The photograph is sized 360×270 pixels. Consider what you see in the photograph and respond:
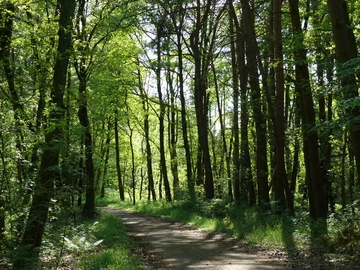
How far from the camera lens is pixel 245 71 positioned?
61.4ft

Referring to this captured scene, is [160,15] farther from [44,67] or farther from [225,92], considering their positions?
[44,67]

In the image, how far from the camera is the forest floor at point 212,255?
26.5 ft

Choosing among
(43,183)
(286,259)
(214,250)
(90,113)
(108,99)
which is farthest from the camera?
(90,113)

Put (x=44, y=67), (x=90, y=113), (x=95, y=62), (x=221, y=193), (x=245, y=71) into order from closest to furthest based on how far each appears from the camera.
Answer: (x=44, y=67)
(x=95, y=62)
(x=245, y=71)
(x=90, y=113)
(x=221, y=193)

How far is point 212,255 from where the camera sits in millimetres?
9453

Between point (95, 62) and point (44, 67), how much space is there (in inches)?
307

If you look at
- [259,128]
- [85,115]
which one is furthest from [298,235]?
[85,115]

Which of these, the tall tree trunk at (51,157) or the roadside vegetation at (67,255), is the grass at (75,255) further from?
the tall tree trunk at (51,157)

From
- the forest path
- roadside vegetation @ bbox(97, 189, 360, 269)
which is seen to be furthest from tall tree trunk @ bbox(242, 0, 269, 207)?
the forest path

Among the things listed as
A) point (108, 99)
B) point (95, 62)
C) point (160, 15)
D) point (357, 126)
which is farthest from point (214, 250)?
point (160, 15)

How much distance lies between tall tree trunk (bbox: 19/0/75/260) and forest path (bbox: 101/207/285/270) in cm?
293

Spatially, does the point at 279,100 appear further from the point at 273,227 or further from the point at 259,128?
the point at 273,227

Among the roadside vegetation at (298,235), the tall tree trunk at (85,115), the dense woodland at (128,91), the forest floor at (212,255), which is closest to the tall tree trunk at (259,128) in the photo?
the dense woodland at (128,91)

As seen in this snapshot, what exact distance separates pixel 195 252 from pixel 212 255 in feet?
2.00
